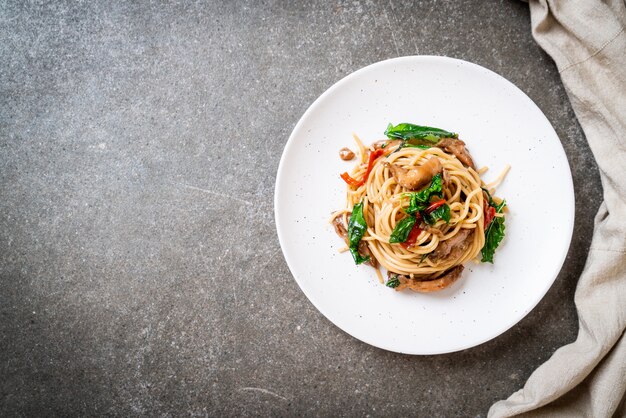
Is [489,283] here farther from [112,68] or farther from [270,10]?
[112,68]

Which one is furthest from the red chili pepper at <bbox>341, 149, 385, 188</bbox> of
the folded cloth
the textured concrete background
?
the folded cloth

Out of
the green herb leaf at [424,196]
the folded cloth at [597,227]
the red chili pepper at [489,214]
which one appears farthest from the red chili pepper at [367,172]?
the folded cloth at [597,227]

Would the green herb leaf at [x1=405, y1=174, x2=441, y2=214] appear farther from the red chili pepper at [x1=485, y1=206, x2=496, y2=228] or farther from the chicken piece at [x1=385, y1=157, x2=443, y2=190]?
the red chili pepper at [x1=485, y1=206, x2=496, y2=228]

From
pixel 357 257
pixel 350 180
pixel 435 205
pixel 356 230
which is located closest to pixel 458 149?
pixel 435 205

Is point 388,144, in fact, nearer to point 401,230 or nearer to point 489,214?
point 401,230

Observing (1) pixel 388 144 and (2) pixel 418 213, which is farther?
(1) pixel 388 144

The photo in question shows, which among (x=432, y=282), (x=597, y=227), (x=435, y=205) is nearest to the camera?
(x=435, y=205)
